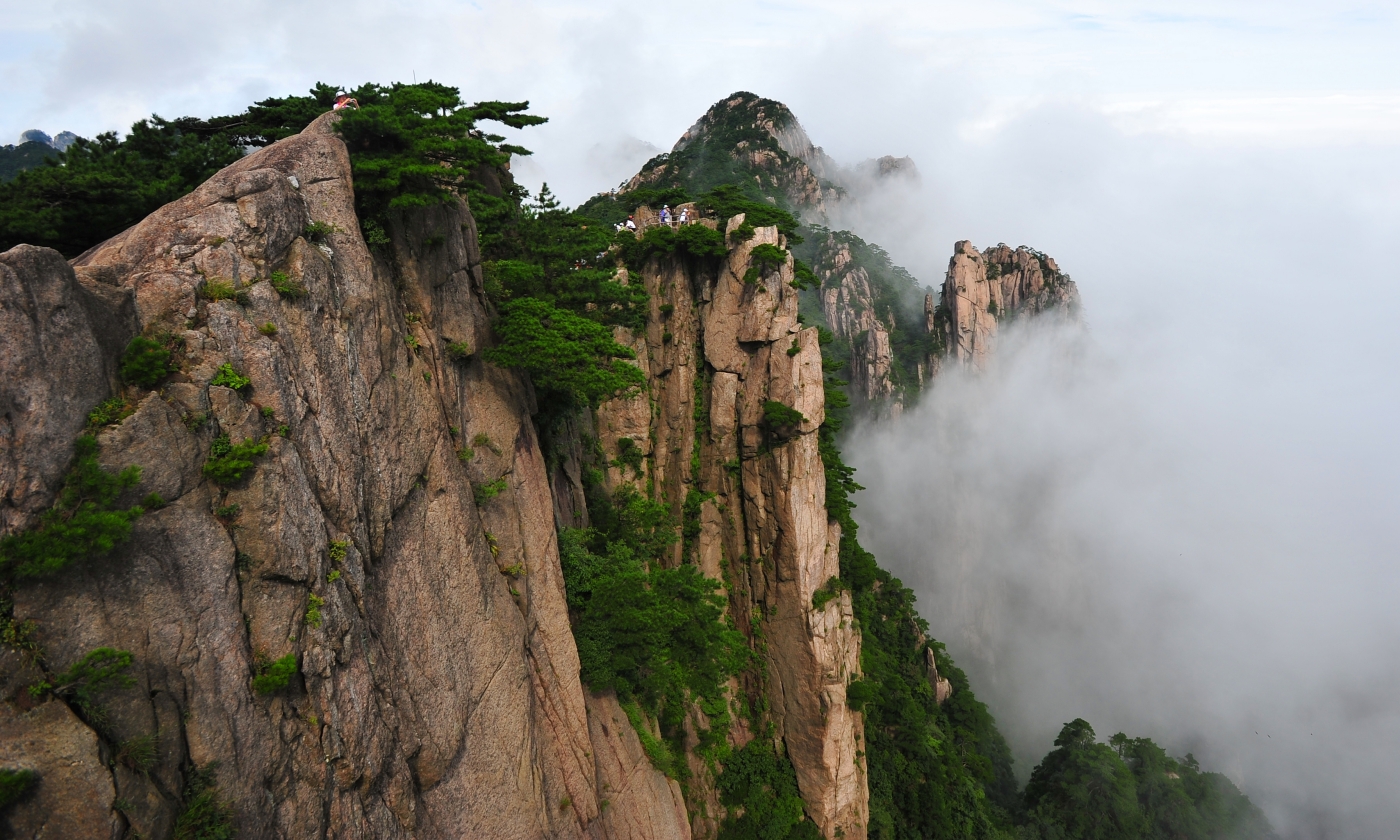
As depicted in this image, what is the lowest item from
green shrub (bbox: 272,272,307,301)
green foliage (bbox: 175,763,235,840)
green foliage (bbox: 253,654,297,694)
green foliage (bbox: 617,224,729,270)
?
green foliage (bbox: 175,763,235,840)

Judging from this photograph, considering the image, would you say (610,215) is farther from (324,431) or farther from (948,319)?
(948,319)

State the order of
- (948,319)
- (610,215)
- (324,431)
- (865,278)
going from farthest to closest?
(865,278)
(948,319)
(610,215)
(324,431)

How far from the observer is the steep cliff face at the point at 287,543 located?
8.38 m

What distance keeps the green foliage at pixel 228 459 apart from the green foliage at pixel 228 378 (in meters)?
0.91

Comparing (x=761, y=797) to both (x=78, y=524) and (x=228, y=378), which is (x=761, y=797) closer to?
(x=228, y=378)

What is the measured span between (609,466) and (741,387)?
904 centimetres

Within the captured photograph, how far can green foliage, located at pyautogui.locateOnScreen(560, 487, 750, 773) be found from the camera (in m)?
21.3

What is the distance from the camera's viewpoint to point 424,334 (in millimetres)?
15930

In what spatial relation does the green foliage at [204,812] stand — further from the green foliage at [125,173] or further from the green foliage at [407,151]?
the green foliage at [125,173]

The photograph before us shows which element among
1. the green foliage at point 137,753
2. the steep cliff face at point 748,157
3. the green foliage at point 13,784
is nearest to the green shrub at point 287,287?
the green foliage at point 137,753

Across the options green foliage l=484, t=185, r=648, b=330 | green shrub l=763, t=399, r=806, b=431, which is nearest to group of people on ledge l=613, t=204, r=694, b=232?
green foliage l=484, t=185, r=648, b=330

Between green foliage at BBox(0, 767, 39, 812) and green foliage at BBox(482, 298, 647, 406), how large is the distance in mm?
12449

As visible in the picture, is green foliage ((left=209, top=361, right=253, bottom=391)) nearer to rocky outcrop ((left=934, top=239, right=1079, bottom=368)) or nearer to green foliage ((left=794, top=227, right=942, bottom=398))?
green foliage ((left=794, top=227, right=942, bottom=398))

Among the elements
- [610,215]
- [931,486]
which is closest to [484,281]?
[610,215]
